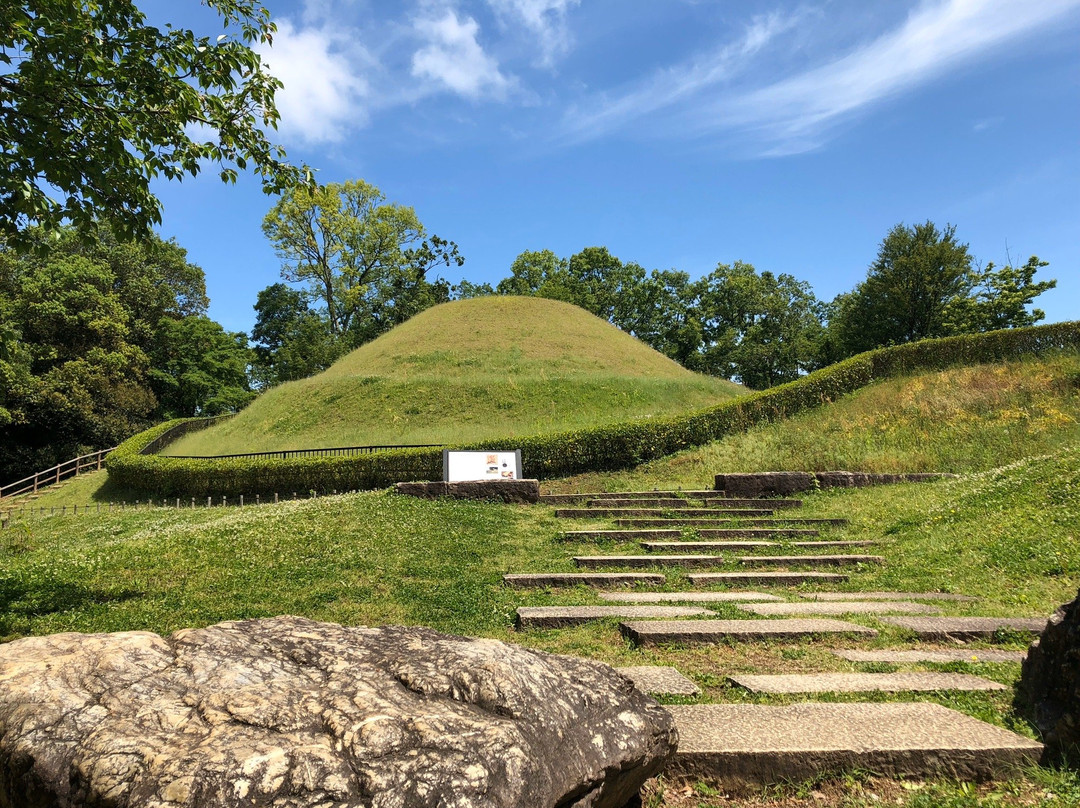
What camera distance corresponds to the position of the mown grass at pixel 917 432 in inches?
672

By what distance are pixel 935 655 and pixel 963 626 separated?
1.05m

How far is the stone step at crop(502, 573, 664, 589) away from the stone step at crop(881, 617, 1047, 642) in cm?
286

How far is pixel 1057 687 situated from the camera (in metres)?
3.62

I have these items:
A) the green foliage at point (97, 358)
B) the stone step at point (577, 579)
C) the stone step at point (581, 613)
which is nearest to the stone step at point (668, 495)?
the stone step at point (577, 579)

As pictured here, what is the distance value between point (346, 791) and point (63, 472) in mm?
38071

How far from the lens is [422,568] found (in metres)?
8.65

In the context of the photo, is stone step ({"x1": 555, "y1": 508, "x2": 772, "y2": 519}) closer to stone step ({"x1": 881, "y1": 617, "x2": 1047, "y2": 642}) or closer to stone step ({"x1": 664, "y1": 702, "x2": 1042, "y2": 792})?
stone step ({"x1": 881, "y1": 617, "x2": 1047, "y2": 642})

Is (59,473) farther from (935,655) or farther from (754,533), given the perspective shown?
(935,655)

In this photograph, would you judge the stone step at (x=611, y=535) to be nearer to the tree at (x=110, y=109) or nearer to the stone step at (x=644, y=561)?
the stone step at (x=644, y=561)

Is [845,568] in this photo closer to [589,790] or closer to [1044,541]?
[1044,541]

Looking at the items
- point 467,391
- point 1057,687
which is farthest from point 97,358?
point 1057,687

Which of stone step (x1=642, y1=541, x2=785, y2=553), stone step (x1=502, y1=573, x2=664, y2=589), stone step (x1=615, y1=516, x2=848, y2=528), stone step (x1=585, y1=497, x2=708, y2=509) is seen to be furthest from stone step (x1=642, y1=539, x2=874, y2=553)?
stone step (x1=585, y1=497, x2=708, y2=509)

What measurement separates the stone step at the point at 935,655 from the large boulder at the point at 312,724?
3381 mm

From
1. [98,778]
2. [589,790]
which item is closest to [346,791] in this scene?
[98,778]
